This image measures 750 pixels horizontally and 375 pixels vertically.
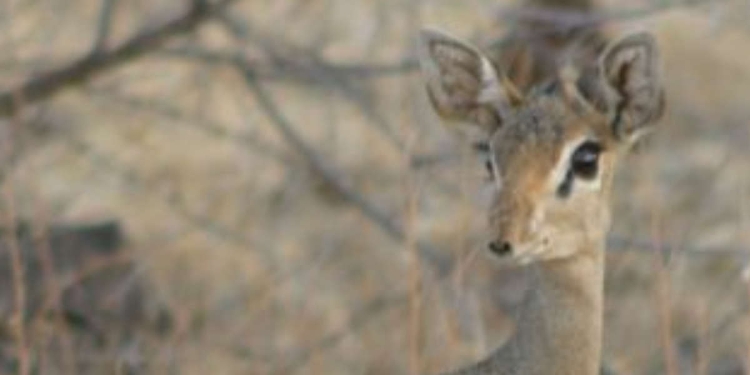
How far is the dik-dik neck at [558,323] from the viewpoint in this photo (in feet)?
16.6

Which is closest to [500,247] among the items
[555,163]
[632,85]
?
[555,163]

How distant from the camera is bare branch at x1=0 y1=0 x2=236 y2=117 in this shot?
811cm

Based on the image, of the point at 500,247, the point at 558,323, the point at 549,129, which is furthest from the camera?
the point at 558,323

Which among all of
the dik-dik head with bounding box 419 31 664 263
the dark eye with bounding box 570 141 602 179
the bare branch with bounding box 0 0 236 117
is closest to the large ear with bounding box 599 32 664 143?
the dik-dik head with bounding box 419 31 664 263

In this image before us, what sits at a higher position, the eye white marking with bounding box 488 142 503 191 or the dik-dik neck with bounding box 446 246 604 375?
the eye white marking with bounding box 488 142 503 191

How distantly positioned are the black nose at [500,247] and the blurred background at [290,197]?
5.28ft

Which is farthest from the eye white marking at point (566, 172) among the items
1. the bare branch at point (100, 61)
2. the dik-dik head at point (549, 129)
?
the bare branch at point (100, 61)

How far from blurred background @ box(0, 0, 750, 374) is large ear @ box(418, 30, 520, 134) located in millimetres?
933

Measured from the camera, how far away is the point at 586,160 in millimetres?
4969

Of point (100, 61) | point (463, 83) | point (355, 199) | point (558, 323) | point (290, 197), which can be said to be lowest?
point (290, 197)

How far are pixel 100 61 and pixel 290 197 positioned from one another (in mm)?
2664

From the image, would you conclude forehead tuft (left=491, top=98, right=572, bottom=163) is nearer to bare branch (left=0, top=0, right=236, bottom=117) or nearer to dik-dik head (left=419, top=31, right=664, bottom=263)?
dik-dik head (left=419, top=31, right=664, bottom=263)

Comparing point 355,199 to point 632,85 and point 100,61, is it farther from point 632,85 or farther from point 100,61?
point 632,85

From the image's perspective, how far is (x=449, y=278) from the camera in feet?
25.2
